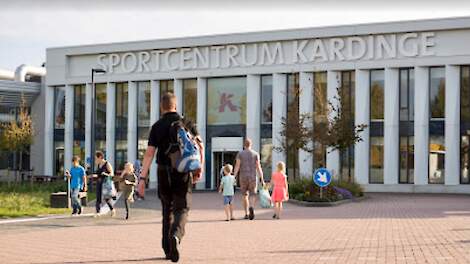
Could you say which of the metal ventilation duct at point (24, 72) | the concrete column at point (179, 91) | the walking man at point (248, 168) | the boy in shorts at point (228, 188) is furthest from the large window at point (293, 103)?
the metal ventilation duct at point (24, 72)

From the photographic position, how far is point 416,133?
39906 millimetres

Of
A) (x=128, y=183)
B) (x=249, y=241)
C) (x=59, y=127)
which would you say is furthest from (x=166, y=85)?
(x=249, y=241)

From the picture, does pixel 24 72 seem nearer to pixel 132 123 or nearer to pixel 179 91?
pixel 132 123

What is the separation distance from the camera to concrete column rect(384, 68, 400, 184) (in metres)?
40.5

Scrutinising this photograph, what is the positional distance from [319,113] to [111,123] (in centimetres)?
1724

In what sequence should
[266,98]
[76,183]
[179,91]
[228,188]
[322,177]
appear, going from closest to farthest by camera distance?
1. [228,188]
2. [76,183]
3. [322,177]
4. [266,98]
5. [179,91]

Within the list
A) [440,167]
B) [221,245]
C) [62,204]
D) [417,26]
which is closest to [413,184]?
[440,167]

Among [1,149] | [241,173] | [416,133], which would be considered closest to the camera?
[241,173]

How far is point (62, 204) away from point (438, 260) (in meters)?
14.5

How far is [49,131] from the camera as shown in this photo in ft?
169

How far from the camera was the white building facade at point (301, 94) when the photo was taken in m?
39.7

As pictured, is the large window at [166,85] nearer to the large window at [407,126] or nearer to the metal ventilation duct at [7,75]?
the large window at [407,126]

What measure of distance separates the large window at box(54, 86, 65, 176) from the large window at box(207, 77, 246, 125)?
11254 mm

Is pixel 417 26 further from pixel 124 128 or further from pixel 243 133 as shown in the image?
pixel 124 128
